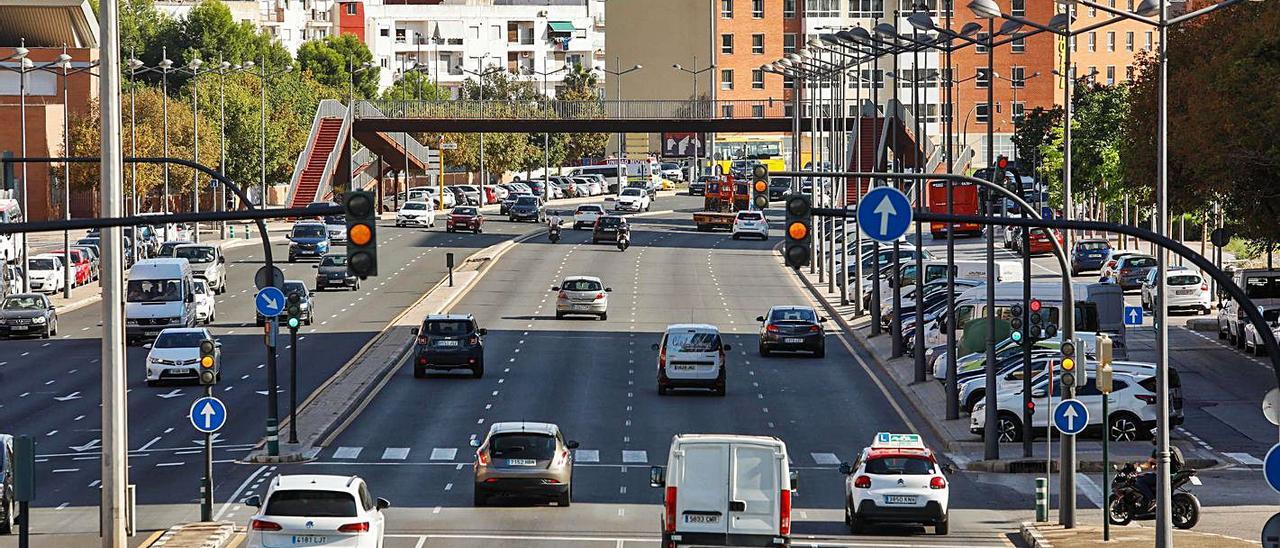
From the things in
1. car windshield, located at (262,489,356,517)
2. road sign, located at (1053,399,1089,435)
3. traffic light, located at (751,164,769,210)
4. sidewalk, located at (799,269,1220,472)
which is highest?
traffic light, located at (751,164,769,210)

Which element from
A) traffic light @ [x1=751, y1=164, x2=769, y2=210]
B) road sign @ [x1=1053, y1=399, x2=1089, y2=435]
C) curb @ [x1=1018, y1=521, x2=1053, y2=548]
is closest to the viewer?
curb @ [x1=1018, y1=521, x2=1053, y2=548]

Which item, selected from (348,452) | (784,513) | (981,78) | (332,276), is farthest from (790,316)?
(981,78)

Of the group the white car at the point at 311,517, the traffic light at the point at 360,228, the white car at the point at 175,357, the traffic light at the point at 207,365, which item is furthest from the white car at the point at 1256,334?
the traffic light at the point at 360,228

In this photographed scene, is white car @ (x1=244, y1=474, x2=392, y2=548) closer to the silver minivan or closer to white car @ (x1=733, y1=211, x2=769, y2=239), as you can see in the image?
the silver minivan

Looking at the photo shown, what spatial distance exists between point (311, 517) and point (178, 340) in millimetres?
26804

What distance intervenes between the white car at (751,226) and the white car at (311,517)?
82.5 meters

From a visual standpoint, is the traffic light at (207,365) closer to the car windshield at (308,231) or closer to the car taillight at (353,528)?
the car taillight at (353,528)

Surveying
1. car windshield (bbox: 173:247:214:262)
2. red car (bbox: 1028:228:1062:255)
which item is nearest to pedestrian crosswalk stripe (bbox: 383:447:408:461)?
car windshield (bbox: 173:247:214:262)

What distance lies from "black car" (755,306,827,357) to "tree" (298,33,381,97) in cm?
11537

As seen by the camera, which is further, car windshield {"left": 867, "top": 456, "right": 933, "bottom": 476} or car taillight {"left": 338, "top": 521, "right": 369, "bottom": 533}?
car windshield {"left": 867, "top": 456, "right": 933, "bottom": 476}

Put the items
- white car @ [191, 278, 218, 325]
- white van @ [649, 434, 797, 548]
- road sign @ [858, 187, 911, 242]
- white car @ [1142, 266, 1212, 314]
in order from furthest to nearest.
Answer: white car @ [1142, 266, 1212, 314]
white car @ [191, 278, 218, 325]
white van @ [649, 434, 797, 548]
road sign @ [858, 187, 911, 242]

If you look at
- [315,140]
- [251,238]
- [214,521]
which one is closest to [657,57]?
[315,140]

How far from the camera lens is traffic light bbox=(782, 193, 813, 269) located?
88.7 feet

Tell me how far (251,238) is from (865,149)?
36.1 meters
